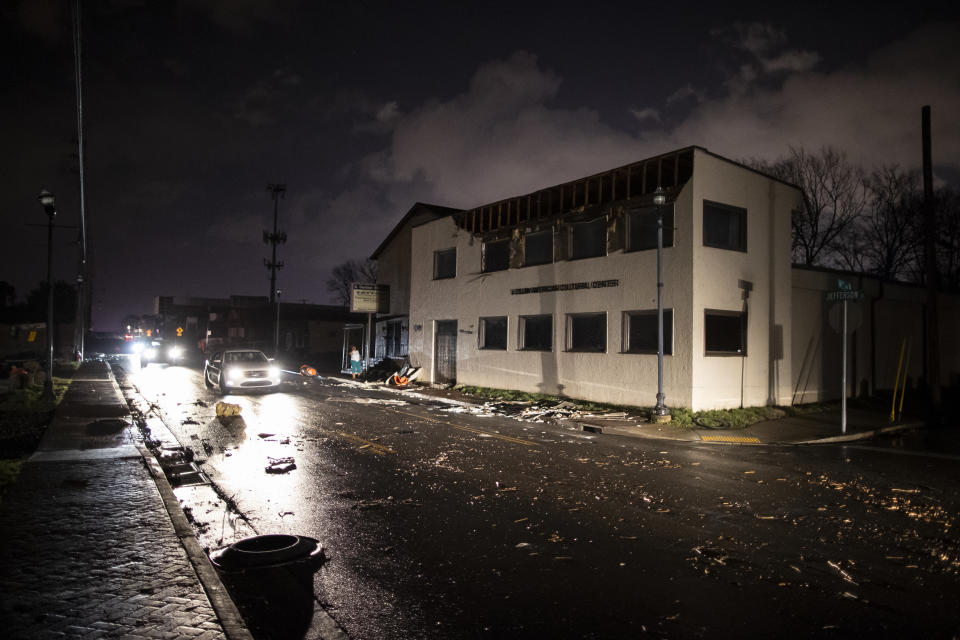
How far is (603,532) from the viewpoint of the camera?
5.61 metres

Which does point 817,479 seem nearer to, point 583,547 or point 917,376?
point 583,547

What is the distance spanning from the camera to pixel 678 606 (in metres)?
4.01

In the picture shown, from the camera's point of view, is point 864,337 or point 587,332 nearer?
point 587,332

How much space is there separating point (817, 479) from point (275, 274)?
203 feet

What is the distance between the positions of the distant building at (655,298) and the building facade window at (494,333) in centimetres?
6

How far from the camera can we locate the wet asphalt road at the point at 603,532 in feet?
12.7

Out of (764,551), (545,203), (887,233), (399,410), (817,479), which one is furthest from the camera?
(887,233)

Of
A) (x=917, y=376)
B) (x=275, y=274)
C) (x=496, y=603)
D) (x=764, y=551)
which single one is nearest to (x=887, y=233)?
(x=917, y=376)

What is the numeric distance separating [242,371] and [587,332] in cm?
1162

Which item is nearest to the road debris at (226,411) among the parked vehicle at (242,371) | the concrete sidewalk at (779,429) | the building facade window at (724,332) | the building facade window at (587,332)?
the parked vehicle at (242,371)

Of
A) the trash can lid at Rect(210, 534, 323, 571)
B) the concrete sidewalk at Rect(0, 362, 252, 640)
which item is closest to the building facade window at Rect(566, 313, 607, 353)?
the concrete sidewalk at Rect(0, 362, 252, 640)

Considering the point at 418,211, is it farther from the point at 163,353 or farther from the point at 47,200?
the point at 163,353

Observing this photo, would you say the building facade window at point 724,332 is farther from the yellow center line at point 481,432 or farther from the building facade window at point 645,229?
the yellow center line at point 481,432

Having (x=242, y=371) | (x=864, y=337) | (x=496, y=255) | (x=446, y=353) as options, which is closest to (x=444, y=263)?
(x=496, y=255)
